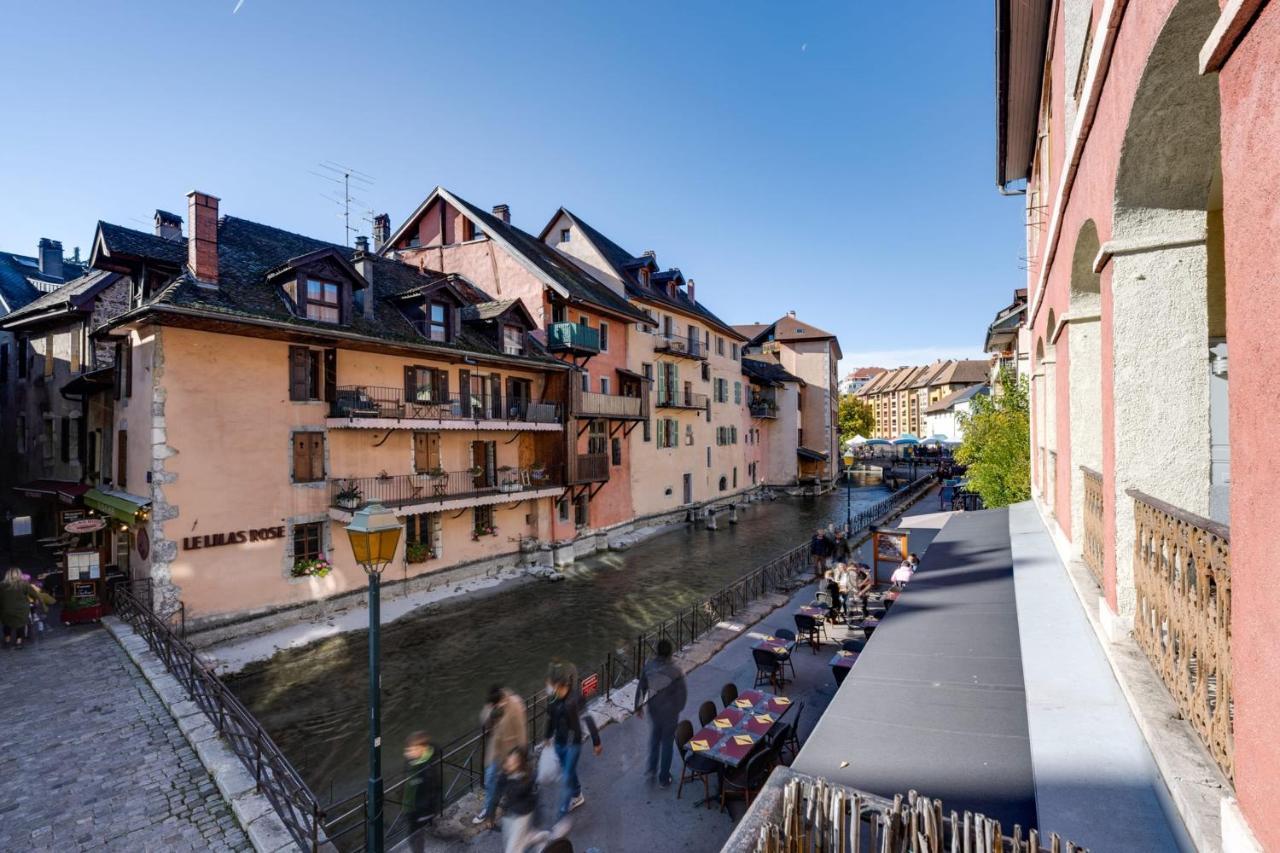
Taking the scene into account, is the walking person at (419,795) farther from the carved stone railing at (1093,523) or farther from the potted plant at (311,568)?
the potted plant at (311,568)

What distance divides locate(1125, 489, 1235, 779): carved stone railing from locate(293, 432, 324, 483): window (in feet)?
55.4

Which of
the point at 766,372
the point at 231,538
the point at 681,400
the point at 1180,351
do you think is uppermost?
the point at 766,372

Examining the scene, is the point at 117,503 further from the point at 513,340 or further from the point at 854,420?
the point at 854,420

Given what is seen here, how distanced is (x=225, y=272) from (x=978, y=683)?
18.6 meters

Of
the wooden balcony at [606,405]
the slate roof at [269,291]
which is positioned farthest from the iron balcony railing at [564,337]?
the wooden balcony at [606,405]

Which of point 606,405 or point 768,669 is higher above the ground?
point 606,405

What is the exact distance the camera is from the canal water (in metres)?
10.4

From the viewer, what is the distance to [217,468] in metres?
14.1

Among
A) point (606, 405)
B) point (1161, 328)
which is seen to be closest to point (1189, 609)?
point (1161, 328)

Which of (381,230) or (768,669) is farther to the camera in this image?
(381,230)

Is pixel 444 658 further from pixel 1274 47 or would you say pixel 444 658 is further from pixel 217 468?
pixel 1274 47

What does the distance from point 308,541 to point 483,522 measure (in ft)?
19.6

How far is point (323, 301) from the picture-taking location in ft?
53.3

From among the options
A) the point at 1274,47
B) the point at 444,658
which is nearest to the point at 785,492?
the point at 444,658
